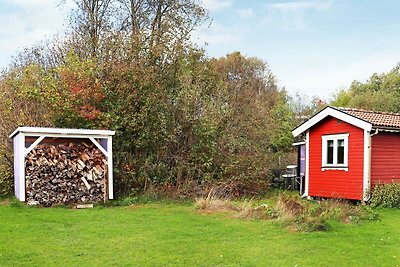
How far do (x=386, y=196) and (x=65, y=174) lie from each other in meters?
9.42

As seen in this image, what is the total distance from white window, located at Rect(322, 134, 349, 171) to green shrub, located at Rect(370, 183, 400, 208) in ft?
4.44

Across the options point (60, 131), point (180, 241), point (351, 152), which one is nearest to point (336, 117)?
point (351, 152)

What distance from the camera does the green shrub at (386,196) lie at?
12.7 meters

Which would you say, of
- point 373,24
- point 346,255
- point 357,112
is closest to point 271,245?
point 346,255

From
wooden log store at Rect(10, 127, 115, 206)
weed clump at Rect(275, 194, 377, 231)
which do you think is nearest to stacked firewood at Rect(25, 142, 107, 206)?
wooden log store at Rect(10, 127, 115, 206)

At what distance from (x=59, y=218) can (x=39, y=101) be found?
19.8 ft

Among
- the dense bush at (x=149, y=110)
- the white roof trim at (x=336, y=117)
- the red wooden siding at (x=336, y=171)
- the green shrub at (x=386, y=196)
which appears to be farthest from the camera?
the dense bush at (x=149, y=110)

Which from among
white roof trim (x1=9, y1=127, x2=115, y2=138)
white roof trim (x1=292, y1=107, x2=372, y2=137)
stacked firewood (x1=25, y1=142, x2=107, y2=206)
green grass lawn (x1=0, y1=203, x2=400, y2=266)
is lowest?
green grass lawn (x1=0, y1=203, x2=400, y2=266)

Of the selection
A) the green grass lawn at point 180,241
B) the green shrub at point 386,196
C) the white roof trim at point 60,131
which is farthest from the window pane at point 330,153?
the white roof trim at point 60,131

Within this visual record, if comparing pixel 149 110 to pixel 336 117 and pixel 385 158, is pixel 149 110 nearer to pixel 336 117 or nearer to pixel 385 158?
pixel 336 117

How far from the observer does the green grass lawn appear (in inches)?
261

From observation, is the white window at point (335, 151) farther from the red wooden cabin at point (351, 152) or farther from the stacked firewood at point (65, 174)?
the stacked firewood at point (65, 174)

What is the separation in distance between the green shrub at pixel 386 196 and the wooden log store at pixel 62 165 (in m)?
7.89

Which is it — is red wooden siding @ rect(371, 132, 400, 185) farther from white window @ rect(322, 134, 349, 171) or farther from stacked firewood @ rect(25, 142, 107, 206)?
stacked firewood @ rect(25, 142, 107, 206)
